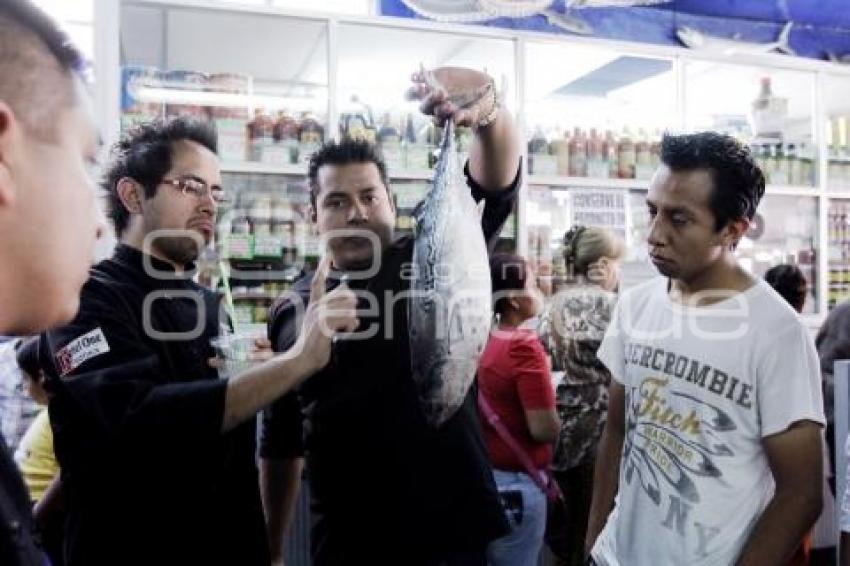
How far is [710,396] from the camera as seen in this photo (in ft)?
5.23

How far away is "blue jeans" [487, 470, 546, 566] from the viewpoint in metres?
2.61

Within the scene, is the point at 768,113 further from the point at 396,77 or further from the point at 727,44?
Result: the point at 396,77

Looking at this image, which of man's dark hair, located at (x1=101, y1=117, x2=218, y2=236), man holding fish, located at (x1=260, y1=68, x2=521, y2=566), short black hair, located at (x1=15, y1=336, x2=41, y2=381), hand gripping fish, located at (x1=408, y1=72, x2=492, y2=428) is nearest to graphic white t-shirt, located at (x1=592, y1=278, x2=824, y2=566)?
man holding fish, located at (x1=260, y1=68, x2=521, y2=566)

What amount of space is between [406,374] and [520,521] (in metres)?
1.31

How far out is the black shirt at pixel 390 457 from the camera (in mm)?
1501

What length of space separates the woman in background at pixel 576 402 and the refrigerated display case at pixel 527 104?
91 cm

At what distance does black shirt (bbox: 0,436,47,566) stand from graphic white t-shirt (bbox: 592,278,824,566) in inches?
51.5

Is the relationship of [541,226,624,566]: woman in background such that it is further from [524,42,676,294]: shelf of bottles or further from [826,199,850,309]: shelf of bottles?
[826,199,850,309]: shelf of bottles

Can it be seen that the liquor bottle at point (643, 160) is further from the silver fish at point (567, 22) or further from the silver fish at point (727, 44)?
the silver fish at point (727, 44)

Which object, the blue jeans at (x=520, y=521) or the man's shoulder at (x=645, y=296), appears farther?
the blue jeans at (x=520, y=521)

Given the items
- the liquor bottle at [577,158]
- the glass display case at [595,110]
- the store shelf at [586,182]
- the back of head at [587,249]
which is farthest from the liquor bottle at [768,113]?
the back of head at [587,249]

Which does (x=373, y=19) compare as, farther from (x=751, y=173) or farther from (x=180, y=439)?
(x=180, y=439)

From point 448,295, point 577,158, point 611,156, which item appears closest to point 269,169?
point 577,158

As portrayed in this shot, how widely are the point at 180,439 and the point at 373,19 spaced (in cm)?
300
